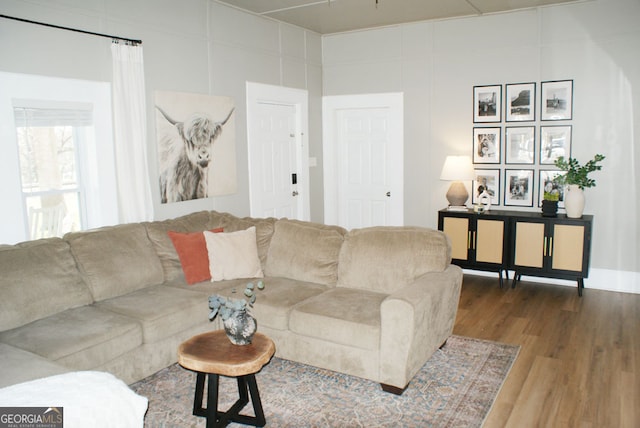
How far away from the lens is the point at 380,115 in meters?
6.60

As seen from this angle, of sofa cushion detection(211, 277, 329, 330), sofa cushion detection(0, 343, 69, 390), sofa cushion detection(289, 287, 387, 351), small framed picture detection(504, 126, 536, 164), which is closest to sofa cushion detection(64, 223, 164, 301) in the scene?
sofa cushion detection(211, 277, 329, 330)

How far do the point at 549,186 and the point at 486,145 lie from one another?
32.2 inches

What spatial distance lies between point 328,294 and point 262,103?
2.87 metres

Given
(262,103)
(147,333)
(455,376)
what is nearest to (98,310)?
(147,333)

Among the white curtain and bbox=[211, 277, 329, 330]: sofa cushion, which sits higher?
the white curtain

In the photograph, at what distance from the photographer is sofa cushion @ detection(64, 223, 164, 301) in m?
3.61

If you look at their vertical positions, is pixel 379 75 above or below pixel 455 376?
above

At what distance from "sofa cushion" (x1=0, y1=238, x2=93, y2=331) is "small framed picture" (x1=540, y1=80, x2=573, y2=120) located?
480 centimetres

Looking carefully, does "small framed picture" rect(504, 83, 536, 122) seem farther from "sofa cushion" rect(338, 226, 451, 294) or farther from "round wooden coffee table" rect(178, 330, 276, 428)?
"round wooden coffee table" rect(178, 330, 276, 428)

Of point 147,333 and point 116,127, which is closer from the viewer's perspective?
point 147,333

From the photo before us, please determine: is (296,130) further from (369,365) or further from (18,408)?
(18,408)

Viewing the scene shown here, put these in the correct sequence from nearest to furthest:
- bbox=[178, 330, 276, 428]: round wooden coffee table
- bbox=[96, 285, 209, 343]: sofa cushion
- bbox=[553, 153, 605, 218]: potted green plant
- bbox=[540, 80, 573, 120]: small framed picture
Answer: bbox=[178, 330, 276, 428]: round wooden coffee table
bbox=[96, 285, 209, 343]: sofa cushion
bbox=[553, 153, 605, 218]: potted green plant
bbox=[540, 80, 573, 120]: small framed picture

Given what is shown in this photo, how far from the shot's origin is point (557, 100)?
5492 mm

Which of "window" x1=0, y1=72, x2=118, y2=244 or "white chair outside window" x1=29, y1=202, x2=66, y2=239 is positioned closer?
"window" x1=0, y1=72, x2=118, y2=244
